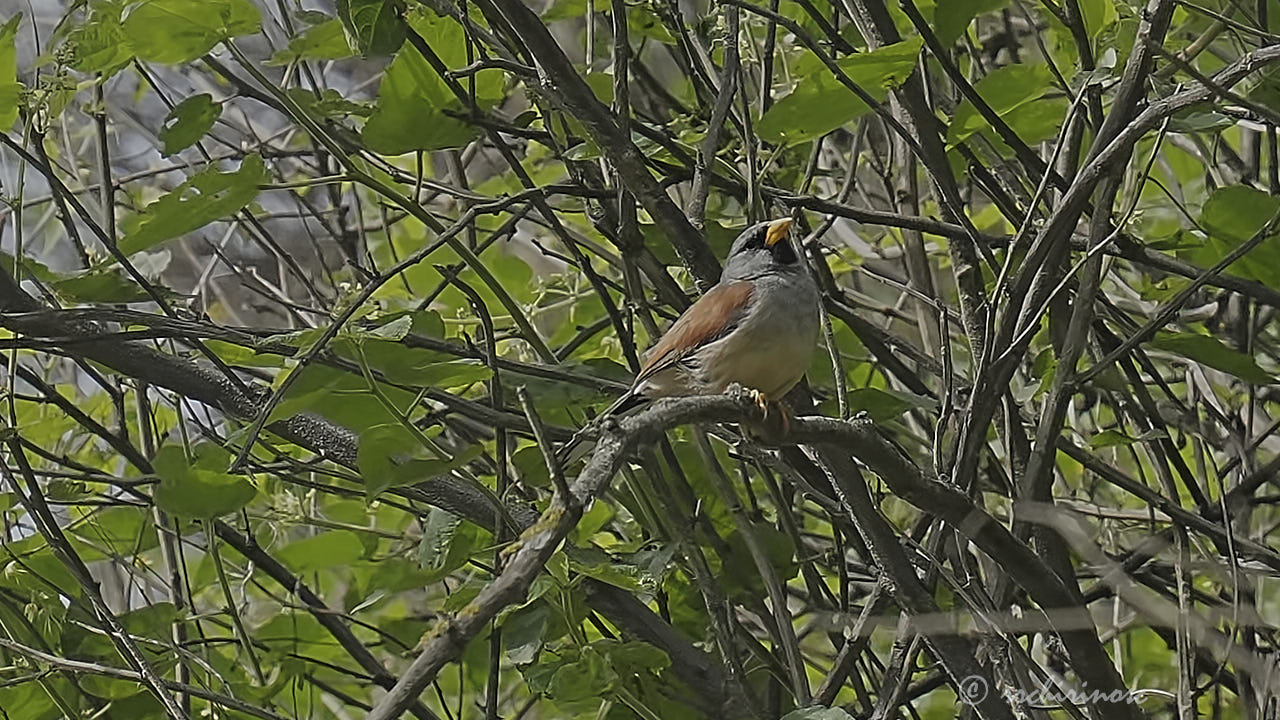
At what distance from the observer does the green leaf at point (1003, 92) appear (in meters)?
1.62

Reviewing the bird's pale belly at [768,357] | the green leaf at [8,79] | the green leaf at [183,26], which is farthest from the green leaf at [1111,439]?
the green leaf at [8,79]

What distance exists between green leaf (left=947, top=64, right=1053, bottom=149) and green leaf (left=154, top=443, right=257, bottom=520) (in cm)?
93

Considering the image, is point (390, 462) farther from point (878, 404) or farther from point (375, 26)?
point (878, 404)

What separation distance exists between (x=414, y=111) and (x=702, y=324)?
0.44 metres

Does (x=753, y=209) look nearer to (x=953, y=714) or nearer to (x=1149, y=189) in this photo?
(x=953, y=714)

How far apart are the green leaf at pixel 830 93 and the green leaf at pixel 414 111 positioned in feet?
1.21

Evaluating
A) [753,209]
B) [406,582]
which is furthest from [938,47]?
[406,582]

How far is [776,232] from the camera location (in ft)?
6.08

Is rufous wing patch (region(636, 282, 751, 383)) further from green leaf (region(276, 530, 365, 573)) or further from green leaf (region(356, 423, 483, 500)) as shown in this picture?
green leaf (region(276, 530, 365, 573))

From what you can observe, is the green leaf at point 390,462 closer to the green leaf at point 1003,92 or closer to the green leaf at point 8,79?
the green leaf at point 8,79

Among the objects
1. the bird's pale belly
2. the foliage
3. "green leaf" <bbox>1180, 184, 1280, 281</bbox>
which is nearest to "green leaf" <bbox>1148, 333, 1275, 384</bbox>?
the foliage

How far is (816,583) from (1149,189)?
1.08 meters

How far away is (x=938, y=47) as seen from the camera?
67.9 inches

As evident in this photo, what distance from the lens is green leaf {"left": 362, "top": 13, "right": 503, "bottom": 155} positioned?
1616 millimetres
